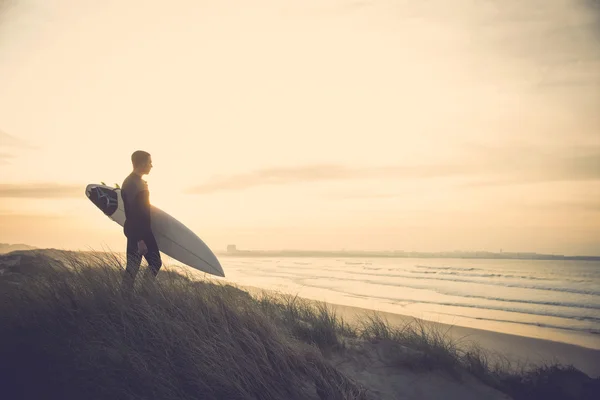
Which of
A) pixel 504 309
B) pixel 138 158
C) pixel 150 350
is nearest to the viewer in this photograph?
pixel 150 350

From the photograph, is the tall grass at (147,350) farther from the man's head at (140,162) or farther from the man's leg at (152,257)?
the man's head at (140,162)

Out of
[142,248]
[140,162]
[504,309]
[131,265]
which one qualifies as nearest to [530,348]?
[504,309]

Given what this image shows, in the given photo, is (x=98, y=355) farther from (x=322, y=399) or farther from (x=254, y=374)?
(x=322, y=399)

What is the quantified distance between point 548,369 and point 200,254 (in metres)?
5.67

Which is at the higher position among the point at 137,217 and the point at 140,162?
the point at 140,162

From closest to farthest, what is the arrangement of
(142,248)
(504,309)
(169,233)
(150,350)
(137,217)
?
(150,350)
(142,248)
(137,217)
(169,233)
(504,309)

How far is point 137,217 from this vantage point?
513 cm

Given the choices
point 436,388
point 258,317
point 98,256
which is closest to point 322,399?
point 258,317

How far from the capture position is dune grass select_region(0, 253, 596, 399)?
9.73ft

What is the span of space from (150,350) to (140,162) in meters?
2.83

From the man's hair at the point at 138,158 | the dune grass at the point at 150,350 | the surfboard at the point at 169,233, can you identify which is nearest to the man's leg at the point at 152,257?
the dune grass at the point at 150,350

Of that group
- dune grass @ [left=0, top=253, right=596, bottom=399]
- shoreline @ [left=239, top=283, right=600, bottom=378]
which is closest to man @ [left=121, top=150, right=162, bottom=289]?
dune grass @ [left=0, top=253, right=596, bottom=399]

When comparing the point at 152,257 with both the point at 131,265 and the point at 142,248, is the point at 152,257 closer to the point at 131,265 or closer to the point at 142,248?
the point at 142,248

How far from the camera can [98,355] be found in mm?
3158
